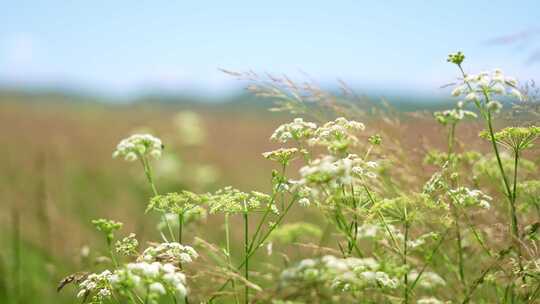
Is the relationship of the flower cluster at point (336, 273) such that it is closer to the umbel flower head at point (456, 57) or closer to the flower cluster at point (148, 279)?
the flower cluster at point (148, 279)

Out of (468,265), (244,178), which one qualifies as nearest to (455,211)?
(468,265)

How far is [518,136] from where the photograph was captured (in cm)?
222

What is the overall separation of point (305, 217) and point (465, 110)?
5.62 meters

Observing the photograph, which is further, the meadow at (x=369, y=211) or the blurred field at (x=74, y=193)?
the blurred field at (x=74, y=193)

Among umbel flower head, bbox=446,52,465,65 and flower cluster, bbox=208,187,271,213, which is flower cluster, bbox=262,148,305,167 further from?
umbel flower head, bbox=446,52,465,65

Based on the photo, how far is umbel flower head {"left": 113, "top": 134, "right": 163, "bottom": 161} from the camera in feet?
7.16

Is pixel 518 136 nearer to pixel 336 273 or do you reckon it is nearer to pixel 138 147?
pixel 336 273

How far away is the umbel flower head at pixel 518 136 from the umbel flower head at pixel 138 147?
50.4 inches

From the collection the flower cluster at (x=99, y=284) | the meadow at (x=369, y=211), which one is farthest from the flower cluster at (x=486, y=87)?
the flower cluster at (x=99, y=284)

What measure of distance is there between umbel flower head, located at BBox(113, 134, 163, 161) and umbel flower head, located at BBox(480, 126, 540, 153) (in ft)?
4.20

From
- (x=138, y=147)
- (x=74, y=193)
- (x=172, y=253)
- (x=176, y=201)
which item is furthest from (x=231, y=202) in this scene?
(x=74, y=193)

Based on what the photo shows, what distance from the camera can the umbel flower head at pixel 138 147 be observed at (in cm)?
218

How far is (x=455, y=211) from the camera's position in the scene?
1913mm

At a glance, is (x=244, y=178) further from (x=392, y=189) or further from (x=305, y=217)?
(x=392, y=189)
